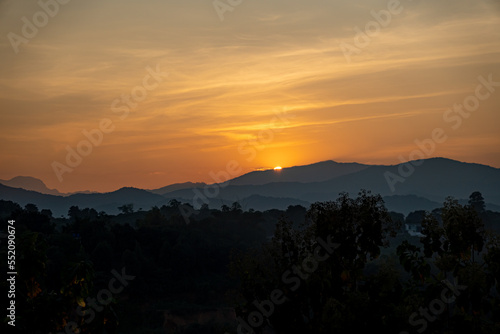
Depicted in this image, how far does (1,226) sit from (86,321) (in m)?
67.0

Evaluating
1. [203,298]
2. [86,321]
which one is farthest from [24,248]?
[203,298]


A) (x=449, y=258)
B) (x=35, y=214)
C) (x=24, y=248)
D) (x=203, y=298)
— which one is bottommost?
(x=203, y=298)

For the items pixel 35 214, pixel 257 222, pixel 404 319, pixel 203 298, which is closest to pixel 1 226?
pixel 35 214

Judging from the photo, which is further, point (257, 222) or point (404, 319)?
point (257, 222)

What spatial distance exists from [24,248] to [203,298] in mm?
50374

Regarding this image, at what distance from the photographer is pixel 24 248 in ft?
55.1

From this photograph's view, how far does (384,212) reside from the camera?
1867 cm

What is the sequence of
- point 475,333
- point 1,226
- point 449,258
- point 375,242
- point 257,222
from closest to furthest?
point 475,333 < point 449,258 < point 375,242 < point 1,226 < point 257,222

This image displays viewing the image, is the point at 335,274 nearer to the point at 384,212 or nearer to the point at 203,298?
the point at 384,212

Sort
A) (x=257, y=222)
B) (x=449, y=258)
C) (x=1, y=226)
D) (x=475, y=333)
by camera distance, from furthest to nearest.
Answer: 1. (x=257, y=222)
2. (x=1, y=226)
3. (x=449, y=258)
4. (x=475, y=333)

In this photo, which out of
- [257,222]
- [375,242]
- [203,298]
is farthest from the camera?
[257,222]

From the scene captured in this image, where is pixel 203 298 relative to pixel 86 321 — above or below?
below

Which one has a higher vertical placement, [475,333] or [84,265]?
[84,265]

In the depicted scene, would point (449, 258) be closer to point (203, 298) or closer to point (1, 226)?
point (203, 298)
